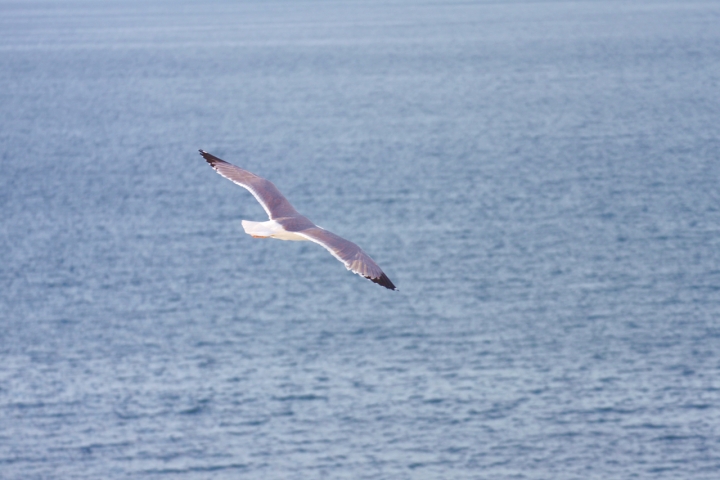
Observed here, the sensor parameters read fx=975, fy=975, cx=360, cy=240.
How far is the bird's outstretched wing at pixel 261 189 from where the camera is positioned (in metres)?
19.8

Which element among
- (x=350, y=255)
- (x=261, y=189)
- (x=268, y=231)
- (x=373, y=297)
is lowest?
(x=373, y=297)

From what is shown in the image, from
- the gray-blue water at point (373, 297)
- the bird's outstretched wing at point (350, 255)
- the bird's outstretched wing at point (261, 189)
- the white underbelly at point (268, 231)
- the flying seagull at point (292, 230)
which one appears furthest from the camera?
the gray-blue water at point (373, 297)

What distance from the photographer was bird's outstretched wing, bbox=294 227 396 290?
1561 centimetres

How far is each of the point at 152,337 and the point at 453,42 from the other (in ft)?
435

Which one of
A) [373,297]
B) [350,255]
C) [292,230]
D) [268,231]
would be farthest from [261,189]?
[373,297]

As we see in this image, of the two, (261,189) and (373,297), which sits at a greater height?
(261,189)

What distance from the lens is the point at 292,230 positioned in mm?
17641

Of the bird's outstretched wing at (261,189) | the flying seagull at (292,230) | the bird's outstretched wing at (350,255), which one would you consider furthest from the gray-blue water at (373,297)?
the bird's outstretched wing at (350,255)

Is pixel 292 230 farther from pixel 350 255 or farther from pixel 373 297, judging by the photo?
pixel 373 297

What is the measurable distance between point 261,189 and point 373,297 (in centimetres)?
4047

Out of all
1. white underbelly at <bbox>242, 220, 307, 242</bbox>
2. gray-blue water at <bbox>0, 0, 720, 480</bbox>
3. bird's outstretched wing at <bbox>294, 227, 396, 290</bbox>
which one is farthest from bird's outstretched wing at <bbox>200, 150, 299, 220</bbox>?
gray-blue water at <bbox>0, 0, 720, 480</bbox>

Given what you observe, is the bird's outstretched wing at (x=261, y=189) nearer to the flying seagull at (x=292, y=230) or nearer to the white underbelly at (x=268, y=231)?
the flying seagull at (x=292, y=230)

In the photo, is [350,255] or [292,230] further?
[292,230]

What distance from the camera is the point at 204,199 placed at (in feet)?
261
